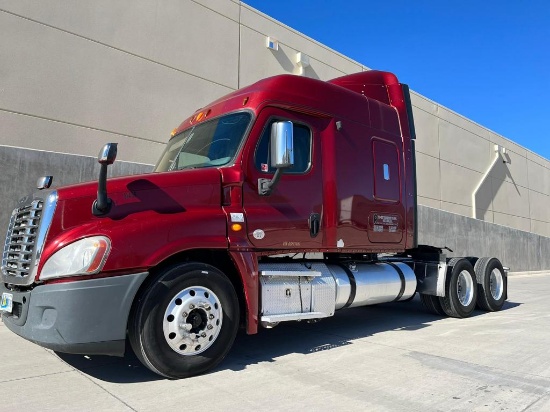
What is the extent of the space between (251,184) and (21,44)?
21.2 ft

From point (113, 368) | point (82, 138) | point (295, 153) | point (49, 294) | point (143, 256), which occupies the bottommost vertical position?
point (113, 368)

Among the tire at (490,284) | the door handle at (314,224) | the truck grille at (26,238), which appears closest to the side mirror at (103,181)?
the truck grille at (26,238)

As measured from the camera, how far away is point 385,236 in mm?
6285

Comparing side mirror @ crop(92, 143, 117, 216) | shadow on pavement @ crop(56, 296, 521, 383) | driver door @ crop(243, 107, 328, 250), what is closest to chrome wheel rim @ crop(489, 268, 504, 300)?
shadow on pavement @ crop(56, 296, 521, 383)

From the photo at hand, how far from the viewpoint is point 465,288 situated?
787 centimetres

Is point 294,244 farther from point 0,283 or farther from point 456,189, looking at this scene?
point 456,189

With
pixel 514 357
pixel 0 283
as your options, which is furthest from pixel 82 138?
pixel 514 357

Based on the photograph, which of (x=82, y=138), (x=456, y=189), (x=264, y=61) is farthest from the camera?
(x=456, y=189)

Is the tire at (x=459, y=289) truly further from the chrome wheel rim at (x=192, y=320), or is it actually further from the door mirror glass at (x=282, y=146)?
the chrome wheel rim at (x=192, y=320)

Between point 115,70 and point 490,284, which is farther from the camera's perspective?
point 115,70

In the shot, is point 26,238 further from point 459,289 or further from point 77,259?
point 459,289

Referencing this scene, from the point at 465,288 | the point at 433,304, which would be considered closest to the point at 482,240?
the point at 465,288

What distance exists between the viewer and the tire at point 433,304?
25.1ft

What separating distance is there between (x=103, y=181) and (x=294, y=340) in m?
3.25
